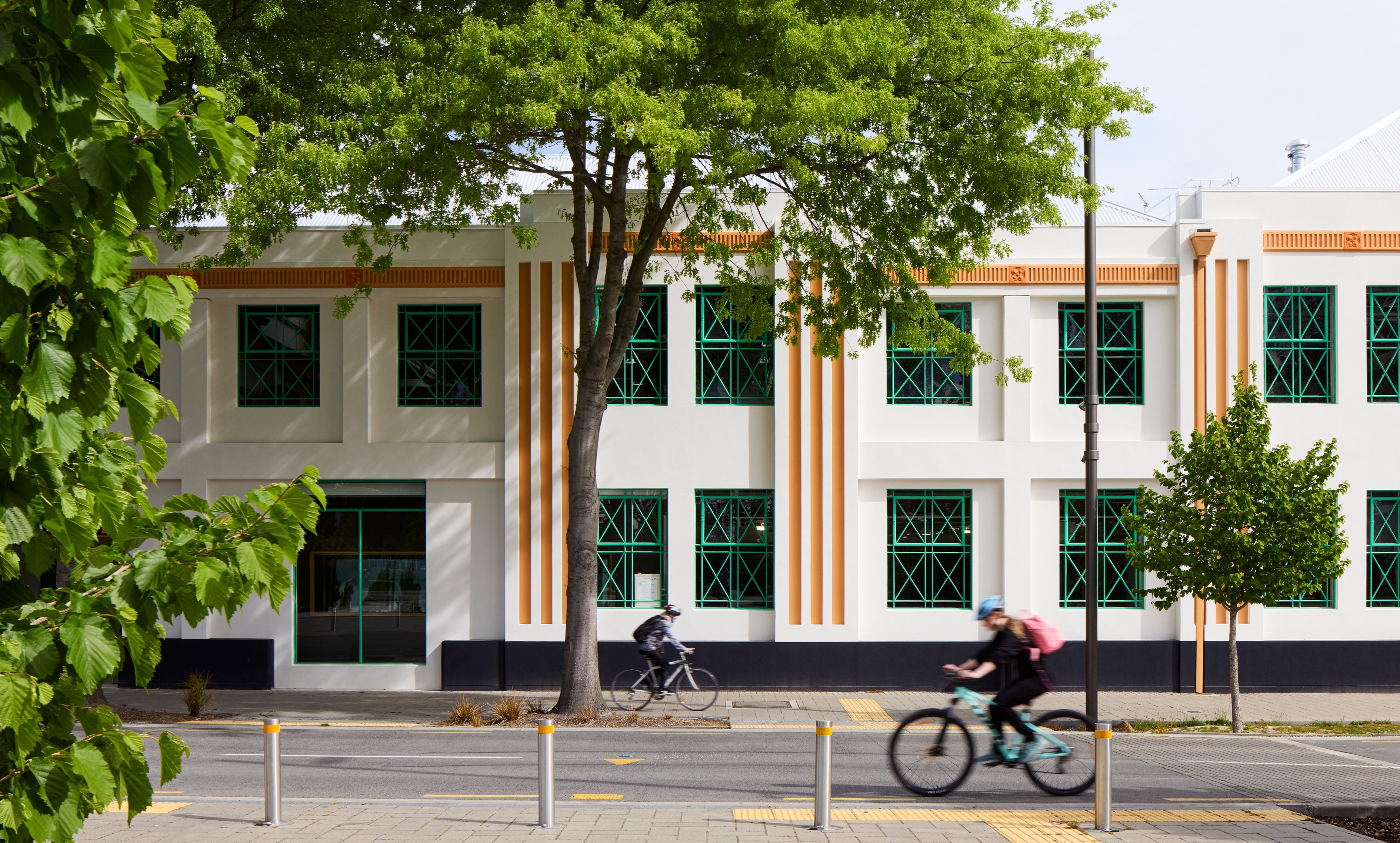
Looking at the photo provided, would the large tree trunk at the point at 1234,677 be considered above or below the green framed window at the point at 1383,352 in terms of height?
below

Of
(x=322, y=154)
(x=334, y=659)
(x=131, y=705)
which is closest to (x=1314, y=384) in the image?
(x=322, y=154)

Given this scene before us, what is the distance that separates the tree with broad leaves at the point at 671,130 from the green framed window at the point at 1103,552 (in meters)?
4.73

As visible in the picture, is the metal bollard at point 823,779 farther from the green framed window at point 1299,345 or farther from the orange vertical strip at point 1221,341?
the green framed window at point 1299,345

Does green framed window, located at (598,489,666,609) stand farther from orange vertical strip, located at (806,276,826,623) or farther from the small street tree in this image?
the small street tree

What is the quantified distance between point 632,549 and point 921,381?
19.5 feet

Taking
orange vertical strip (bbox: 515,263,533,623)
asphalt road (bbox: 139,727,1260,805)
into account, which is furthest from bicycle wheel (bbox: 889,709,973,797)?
orange vertical strip (bbox: 515,263,533,623)

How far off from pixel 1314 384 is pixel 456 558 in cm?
1555

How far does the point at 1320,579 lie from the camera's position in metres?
15.1

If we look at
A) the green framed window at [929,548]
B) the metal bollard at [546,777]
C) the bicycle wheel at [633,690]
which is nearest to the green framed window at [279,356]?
the bicycle wheel at [633,690]

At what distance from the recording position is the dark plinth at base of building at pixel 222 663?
18.8 m

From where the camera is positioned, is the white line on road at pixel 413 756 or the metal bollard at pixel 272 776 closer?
the metal bollard at pixel 272 776

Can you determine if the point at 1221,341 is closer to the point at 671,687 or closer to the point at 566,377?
the point at 671,687

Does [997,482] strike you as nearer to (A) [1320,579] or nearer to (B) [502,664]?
(A) [1320,579]

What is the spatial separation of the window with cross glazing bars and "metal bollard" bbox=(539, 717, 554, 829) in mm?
10686
